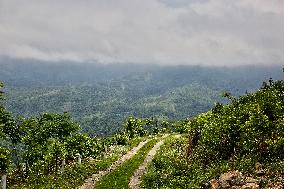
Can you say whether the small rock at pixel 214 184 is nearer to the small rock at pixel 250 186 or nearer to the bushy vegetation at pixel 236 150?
the bushy vegetation at pixel 236 150

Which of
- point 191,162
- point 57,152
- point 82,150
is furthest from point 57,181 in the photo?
point 82,150

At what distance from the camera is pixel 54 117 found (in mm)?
72562

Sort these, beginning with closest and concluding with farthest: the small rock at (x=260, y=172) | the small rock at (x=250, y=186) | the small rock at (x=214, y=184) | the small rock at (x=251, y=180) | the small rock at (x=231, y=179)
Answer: the small rock at (x=250, y=186) < the small rock at (x=251, y=180) < the small rock at (x=231, y=179) < the small rock at (x=260, y=172) < the small rock at (x=214, y=184)

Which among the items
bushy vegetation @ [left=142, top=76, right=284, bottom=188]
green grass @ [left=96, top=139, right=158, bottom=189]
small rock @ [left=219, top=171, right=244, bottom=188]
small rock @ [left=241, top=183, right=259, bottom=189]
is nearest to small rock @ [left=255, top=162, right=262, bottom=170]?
bushy vegetation @ [left=142, top=76, right=284, bottom=188]

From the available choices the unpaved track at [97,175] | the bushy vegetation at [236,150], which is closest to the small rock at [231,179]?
the bushy vegetation at [236,150]

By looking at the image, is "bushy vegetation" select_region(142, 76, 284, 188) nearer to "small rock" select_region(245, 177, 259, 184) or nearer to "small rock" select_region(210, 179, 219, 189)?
"small rock" select_region(245, 177, 259, 184)

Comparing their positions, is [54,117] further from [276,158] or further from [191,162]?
[276,158]

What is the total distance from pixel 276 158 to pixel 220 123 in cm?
1305

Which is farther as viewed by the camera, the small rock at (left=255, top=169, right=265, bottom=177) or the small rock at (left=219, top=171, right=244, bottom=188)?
→ the small rock at (left=255, top=169, right=265, bottom=177)

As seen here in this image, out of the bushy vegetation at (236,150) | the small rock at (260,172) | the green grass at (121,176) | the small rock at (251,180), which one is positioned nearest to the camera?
the small rock at (251,180)

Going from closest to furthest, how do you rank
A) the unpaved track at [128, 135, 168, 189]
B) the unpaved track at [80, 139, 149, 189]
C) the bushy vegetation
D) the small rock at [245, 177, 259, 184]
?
1. the small rock at [245, 177, 259, 184]
2. the bushy vegetation
3. the unpaved track at [128, 135, 168, 189]
4. the unpaved track at [80, 139, 149, 189]

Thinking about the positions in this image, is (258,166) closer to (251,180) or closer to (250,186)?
(251,180)

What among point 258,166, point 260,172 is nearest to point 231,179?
point 260,172

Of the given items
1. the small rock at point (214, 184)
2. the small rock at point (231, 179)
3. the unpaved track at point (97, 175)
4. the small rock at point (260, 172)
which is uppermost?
the small rock at point (260, 172)
